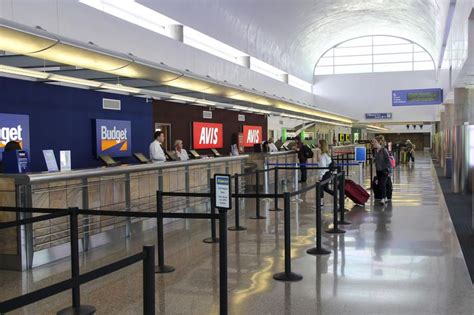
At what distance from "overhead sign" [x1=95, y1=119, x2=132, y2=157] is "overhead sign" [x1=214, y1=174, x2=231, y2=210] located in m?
7.42

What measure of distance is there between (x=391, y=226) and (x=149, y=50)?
313 inches

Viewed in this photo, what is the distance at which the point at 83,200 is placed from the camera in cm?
812

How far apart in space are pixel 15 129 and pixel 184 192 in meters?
3.63

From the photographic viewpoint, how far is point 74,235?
5.07 m

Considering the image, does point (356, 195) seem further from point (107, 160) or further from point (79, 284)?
point (79, 284)

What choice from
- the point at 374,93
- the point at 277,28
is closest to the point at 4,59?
the point at 277,28

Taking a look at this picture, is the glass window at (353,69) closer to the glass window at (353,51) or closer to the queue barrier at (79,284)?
the glass window at (353,51)

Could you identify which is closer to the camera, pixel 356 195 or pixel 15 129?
pixel 15 129

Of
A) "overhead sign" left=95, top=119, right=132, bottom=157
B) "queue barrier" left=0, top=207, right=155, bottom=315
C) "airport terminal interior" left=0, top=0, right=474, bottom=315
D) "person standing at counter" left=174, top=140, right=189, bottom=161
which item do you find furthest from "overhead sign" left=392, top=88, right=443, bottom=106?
"queue barrier" left=0, top=207, right=155, bottom=315

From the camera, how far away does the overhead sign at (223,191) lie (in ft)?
20.4

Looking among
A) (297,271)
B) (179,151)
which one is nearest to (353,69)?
(179,151)

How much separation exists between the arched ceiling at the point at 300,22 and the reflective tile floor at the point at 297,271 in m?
7.97

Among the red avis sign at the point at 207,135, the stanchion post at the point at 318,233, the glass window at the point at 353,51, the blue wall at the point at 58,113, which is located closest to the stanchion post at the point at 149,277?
the stanchion post at the point at 318,233

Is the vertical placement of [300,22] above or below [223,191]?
above
